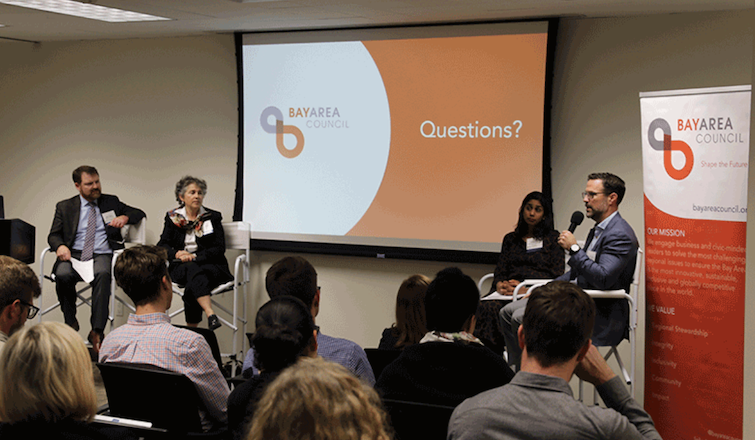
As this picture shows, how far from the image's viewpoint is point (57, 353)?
1.58 meters

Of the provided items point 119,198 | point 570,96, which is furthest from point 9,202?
point 570,96

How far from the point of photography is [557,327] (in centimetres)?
175

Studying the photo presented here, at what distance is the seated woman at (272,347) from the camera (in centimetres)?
190

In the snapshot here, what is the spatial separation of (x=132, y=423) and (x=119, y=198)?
4325mm

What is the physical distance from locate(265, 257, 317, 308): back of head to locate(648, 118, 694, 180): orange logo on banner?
181cm

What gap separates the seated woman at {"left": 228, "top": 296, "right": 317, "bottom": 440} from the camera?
1898mm

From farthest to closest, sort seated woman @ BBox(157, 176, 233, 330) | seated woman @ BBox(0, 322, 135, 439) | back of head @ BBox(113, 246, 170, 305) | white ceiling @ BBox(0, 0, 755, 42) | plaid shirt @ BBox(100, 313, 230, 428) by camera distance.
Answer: seated woman @ BBox(157, 176, 233, 330) < white ceiling @ BBox(0, 0, 755, 42) < back of head @ BBox(113, 246, 170, 305) < plaid shirt @ BBox(100, 313, 230, 428) < seated woman @ BBox(0, 322, 135, 439)

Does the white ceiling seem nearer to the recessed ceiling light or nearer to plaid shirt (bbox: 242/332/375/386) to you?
the recessed ceiling light

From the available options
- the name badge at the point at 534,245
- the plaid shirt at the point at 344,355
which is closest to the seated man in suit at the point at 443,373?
the plaid shirt at the point at 344,355

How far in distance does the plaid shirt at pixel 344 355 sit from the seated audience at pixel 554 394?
2.82 feet

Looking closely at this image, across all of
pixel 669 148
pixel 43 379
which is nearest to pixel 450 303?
pixel 43 379

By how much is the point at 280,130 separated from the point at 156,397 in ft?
11.5

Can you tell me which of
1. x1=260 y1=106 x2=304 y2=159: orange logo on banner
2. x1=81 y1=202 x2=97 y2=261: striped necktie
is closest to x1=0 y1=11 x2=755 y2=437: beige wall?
x1=260 y1=106 x2=304 y2=159: orange logo on banner

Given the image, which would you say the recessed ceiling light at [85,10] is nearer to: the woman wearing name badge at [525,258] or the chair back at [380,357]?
the woman wearing name badge at [525,258]
